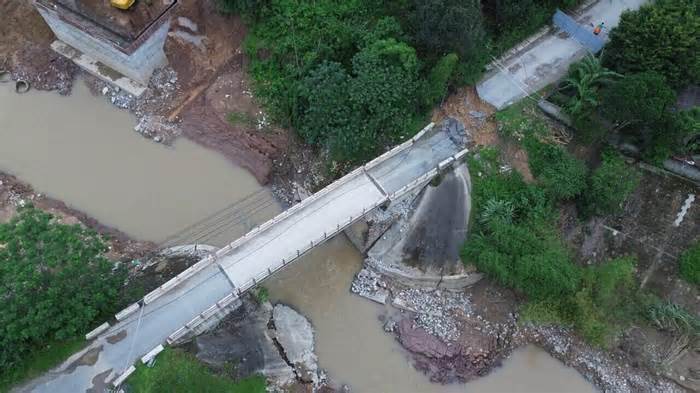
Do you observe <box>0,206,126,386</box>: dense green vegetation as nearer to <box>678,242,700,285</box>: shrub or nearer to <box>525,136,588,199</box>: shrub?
<box>525,136,588,199</box>: shrub

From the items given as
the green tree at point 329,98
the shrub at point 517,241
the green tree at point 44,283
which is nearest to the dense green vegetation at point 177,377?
the green tree at point 44,283

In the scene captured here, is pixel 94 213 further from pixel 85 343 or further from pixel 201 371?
pixel 201 371

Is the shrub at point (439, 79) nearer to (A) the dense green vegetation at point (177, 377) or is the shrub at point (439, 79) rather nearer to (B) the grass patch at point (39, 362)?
(A) the dense green vegetation at point (177, 377)

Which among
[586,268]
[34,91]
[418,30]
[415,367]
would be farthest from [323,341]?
[34,91]

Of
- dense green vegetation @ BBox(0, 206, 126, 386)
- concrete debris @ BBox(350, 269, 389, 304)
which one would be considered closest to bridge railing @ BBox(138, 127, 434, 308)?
dense green vegetation @ BBox(0, 206, 126, 386)

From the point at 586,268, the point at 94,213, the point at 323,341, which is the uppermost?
the point at 94,213

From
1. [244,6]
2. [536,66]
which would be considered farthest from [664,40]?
[244,6]
